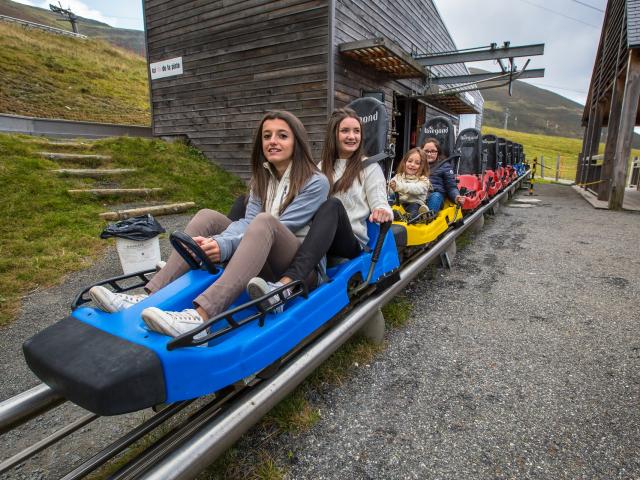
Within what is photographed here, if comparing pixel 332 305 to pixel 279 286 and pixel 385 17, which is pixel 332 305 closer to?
pixel 279 286

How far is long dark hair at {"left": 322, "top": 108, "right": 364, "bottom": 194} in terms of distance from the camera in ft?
7.72

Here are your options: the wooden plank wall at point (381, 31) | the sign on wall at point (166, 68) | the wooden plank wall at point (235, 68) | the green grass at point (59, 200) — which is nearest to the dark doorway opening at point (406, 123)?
the wooden plank wall at point (381, 31)

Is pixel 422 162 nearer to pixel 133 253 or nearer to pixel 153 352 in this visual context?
pixel 133 253

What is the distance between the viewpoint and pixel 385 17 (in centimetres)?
845

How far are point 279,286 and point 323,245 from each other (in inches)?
13.2

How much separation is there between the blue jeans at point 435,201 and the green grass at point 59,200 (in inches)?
146

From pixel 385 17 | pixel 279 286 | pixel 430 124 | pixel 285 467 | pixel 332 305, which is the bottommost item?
pixel 285 467

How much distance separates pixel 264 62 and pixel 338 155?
19.8ft

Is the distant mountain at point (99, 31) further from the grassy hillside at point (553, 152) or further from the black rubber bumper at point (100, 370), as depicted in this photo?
the black rubber bumper at point (100, 370)

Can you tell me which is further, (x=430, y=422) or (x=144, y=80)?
(x=144, y=80)

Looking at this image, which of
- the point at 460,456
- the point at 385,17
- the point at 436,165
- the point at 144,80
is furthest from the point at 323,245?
the point at 144,80

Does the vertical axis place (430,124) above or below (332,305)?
above

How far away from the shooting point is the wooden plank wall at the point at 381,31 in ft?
23.2

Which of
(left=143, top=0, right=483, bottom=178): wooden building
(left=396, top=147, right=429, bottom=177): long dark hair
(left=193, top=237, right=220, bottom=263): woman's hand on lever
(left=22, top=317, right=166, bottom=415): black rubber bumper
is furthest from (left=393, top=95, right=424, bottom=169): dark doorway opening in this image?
(left=22, top=317, right=166, bottom=415): black rubber bumper
